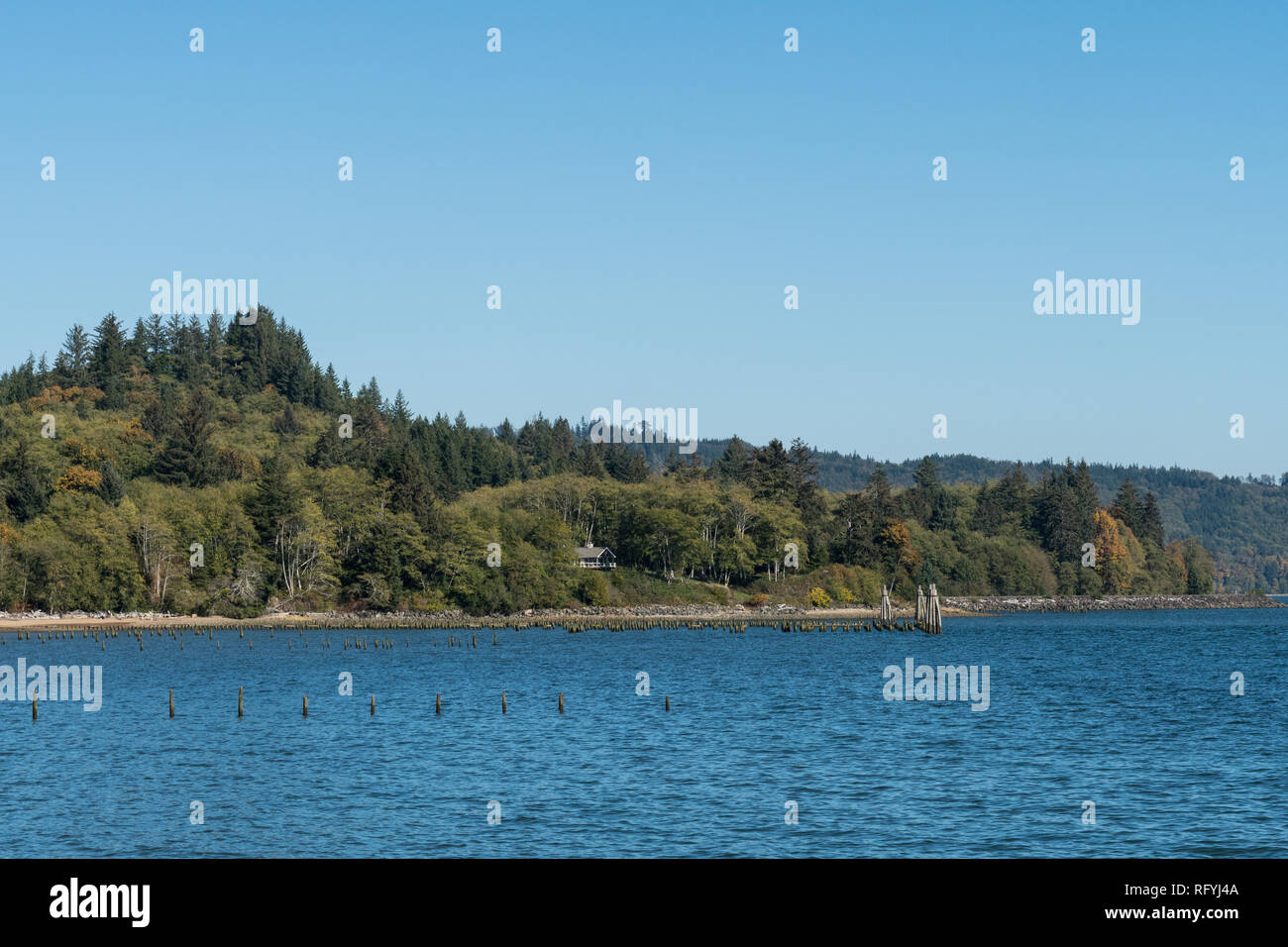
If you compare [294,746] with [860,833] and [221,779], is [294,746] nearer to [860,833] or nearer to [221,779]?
[221,779]

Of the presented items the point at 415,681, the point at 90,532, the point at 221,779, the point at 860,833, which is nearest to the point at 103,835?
the point at 221,779

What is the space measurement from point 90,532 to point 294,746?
10622 centimetres

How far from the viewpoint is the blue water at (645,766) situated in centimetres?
3247

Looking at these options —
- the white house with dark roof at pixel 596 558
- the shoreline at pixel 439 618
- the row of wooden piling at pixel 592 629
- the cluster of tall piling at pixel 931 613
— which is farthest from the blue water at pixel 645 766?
the white house with dark roof at pixel 596 558

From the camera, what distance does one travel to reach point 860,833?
108 ft

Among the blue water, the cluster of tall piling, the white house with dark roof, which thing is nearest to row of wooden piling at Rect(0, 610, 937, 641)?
the cluster of tall piling

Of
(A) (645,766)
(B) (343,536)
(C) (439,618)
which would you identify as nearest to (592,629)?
(C) (439,618)

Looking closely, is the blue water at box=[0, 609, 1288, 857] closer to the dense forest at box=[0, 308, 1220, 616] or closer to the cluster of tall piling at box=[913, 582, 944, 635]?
the cluster of tall piling at box=[913, 582, 944, 635]
